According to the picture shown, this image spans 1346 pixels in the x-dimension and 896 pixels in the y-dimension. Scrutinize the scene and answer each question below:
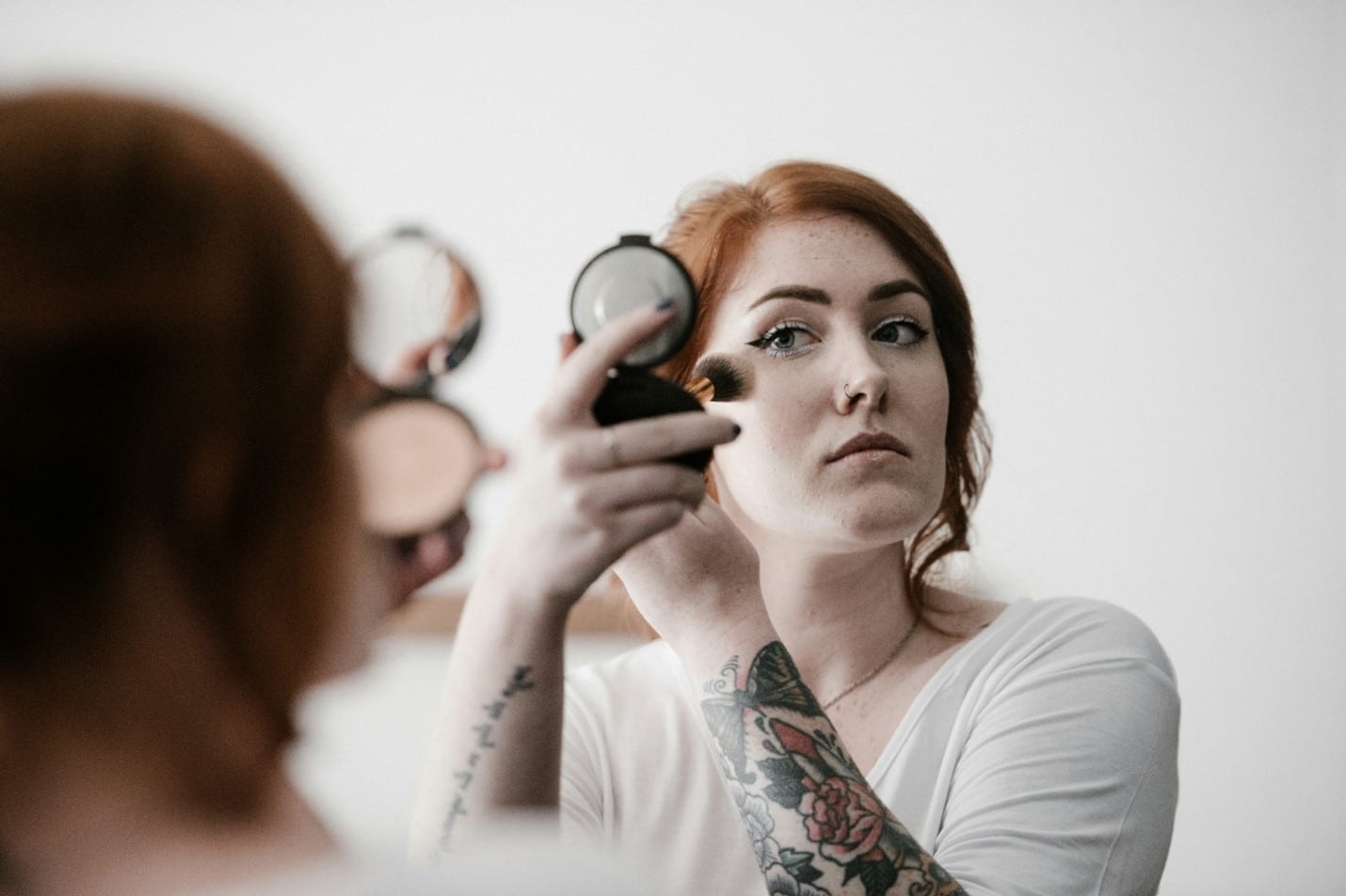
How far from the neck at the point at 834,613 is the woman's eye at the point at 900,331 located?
0.19 m

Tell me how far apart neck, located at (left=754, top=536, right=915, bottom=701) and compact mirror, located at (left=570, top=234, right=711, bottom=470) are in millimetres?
408

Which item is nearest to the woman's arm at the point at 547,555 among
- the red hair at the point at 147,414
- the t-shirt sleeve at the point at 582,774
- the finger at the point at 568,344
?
the finger at the point at 568,344

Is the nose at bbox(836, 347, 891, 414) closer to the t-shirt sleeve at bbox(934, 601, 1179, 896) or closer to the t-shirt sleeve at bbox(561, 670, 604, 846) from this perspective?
A: the t-shirt sleeve at bbox(934, 601, 1179, 896)

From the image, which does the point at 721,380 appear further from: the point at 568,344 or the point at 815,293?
the point at 568,344

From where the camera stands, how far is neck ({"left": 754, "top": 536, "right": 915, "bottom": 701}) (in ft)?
3.67

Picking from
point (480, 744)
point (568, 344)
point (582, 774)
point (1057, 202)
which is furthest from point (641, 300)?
point (1057, 202)

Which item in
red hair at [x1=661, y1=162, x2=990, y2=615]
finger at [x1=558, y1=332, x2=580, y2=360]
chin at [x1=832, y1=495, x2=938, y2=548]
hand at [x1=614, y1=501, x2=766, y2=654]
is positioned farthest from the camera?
red hair at [x1=661, y1=162, x2=990, y2=615]

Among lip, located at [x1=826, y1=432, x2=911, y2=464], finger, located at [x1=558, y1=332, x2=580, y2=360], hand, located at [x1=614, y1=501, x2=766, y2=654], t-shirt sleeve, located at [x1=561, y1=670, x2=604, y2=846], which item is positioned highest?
finger, located at [x1=558, y1=332, x2=580, y2=360]

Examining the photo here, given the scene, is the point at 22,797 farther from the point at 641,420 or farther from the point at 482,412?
the point at 482,412

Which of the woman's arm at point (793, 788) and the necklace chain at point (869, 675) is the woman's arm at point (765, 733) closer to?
the woman's arm at point (793, 788)

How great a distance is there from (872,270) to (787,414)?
15 centimetres

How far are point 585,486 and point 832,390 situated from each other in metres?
0.44

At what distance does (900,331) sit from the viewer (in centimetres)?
109

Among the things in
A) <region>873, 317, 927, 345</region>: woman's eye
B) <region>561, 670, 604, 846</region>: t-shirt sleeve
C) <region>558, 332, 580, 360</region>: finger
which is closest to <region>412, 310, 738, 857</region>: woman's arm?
<region>558, 332, 580, 360</region>: finger
